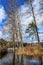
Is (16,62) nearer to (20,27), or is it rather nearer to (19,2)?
(20,27)

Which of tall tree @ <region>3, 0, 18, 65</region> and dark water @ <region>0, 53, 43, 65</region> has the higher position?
tall tree @ <region>3, 0, 18, 65</region>

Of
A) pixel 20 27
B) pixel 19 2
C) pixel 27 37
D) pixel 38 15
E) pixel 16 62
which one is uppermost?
pixel 19 2

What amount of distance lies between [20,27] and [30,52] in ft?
1.13

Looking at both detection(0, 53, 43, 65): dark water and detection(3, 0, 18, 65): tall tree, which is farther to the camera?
detection(3, 0, 18, 65): tall tree

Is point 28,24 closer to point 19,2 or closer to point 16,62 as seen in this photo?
point 19,2

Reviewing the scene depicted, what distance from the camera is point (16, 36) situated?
2.09 metres

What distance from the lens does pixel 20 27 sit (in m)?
2.10

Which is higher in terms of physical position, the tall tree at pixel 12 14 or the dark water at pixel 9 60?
the tall tree at pixel 12 14

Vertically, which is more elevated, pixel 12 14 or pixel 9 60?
pixel 12 14

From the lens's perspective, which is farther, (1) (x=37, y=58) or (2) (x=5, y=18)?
(2) (x=5, y=18)

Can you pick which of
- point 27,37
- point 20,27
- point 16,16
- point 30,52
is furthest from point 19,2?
point 30,52

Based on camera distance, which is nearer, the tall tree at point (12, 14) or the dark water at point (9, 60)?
the dark water at point (9, 60)

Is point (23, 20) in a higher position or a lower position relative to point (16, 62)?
higher

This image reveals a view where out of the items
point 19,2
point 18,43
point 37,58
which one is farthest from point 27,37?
point 19,2
